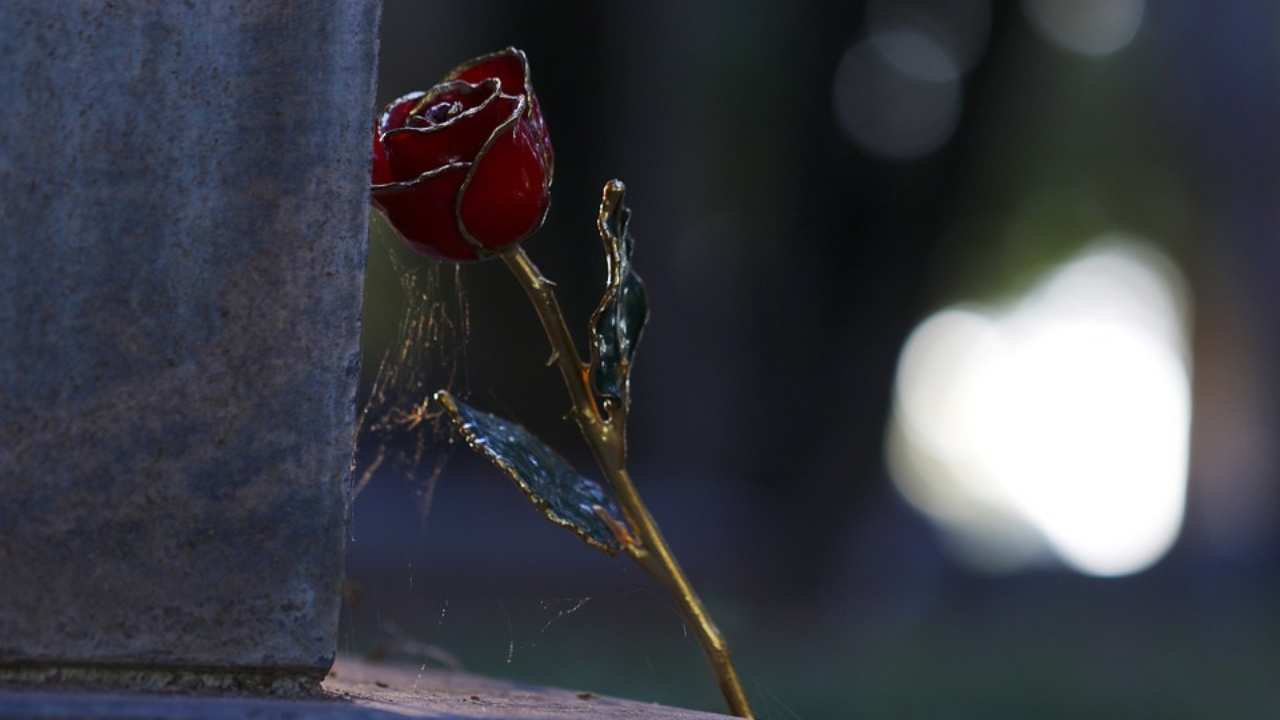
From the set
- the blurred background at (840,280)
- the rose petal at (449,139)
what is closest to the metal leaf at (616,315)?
the rose petal at (449,139)

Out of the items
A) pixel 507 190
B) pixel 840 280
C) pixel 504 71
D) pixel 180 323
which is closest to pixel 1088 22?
pixel 840 280

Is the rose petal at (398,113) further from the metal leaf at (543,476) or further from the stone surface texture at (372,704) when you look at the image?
the stone surface texture at (372,704)

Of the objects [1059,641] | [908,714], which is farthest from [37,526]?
[1059,641]

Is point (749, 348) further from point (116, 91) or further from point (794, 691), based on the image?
point (116, 91)

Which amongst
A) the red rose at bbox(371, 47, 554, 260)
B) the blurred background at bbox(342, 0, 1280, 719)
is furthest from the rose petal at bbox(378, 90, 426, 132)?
the blurred background at bbox(342, 0, 1280, 719)

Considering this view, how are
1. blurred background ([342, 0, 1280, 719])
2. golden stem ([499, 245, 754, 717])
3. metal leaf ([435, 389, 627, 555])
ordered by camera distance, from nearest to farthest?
metal leaf ([435, 389, 627, 555]) < golden stem ([499, 245, 754, 717]) < blurred background ([342, 0, 1280, 719])

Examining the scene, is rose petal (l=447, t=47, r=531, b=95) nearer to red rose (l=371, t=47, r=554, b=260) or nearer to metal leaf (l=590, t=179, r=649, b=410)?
red rose (l=371, t=47, r=554, b=260)
